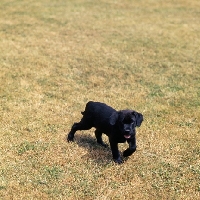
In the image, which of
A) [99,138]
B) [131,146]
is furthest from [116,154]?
[99,138]

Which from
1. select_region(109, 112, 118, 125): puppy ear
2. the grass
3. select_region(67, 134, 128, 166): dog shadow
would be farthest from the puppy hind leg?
select_region(109, 112, 118, 125): puppy ear

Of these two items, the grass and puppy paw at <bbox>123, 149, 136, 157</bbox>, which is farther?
puppy paw at <bbox>123, 149, 136, 157</bbox>

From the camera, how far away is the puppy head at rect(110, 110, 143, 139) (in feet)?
31.0

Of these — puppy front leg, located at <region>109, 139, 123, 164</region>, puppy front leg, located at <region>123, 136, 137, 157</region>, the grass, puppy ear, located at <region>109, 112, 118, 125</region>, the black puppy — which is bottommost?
the grass

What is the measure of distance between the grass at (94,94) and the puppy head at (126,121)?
135 cm

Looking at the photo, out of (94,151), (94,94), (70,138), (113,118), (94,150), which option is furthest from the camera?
(94,94)

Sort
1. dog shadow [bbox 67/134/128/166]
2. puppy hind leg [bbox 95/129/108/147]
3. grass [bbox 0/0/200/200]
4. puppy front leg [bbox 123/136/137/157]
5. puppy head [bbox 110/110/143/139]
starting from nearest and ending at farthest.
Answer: puppy head [bbox 110/110/143/139]
grass [bbox 0/0/200/200]
puppy front leg [bbox 123/136/137/157]
dog shadow [bbox 67/134/128/166]
puppy hind leg [bbox 95/129/108/147]

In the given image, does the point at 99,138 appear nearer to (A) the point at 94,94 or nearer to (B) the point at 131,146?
(B) the point at 131,146

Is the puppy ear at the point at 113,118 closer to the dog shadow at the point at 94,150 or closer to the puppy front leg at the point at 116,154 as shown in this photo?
the puppy front leg at the point at 116,154

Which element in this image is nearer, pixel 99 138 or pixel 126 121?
pixel 126 121

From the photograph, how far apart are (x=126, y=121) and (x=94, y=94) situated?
23.4 feet

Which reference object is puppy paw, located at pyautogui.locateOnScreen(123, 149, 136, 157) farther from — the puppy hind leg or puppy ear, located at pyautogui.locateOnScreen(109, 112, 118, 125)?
the puppy hind leg

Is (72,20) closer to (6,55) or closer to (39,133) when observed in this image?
(6,55)

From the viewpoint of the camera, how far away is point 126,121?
31.2ft
